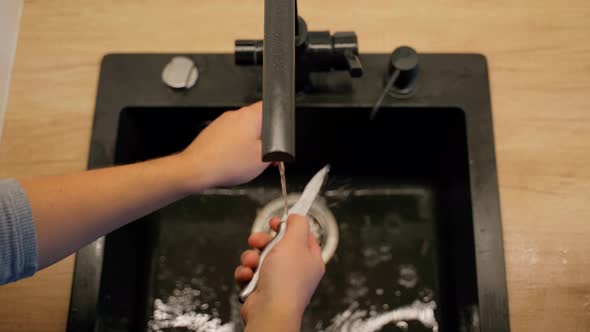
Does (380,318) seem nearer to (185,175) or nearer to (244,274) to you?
(244,274)

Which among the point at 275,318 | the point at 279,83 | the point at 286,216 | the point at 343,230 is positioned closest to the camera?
the point at 279,83

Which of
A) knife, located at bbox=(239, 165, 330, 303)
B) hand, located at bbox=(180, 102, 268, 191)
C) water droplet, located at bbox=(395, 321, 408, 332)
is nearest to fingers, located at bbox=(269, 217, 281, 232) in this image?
knife, located at bbox=(239, 165, 330, 303)

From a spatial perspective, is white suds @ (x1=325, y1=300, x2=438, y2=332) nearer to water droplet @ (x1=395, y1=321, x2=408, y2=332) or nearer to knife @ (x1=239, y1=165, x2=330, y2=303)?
water droplet @ (x1=395, y1=321, x2=408, y2=332)

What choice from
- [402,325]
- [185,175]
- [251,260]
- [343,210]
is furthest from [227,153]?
[402,325]

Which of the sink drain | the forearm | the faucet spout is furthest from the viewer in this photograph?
the sink drain

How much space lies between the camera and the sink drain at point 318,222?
2.64ft

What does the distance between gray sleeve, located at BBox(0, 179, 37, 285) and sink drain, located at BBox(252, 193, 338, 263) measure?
13.7 inches

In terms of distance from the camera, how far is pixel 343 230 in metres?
0.82

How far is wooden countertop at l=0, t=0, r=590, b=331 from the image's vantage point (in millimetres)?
641

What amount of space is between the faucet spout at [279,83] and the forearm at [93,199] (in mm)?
208

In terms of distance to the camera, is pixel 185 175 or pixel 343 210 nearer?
pixel 185 175

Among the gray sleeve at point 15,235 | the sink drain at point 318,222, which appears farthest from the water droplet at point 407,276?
the gray sleeve at point 15,235

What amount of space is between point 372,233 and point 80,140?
1.54 feet

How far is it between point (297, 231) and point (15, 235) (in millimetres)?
333
